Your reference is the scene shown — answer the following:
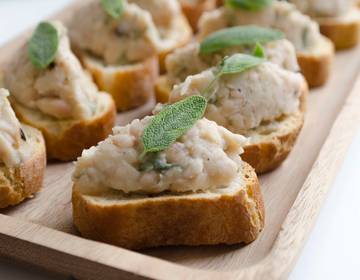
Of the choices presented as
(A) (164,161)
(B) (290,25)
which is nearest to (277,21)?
(B) (290,25)

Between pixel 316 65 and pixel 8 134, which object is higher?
pixel 8 134

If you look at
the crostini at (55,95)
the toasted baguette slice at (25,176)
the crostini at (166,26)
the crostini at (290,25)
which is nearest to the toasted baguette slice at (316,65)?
the crostini at (290,25)

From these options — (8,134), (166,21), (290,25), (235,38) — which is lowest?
(290,25)

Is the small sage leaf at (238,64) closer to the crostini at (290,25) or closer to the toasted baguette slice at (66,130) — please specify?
the toasted baguette slice at (66,130)

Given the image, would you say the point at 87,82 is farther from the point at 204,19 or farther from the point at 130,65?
the point at 204,19

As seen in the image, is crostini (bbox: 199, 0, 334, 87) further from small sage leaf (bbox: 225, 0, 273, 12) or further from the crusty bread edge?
the crusty bread edge

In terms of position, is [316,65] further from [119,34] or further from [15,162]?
[15,162]

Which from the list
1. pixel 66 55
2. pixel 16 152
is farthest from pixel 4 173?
pixel 66 55
